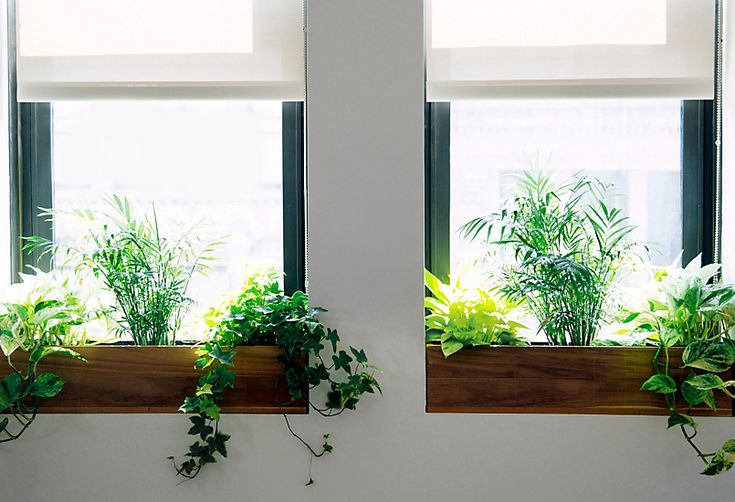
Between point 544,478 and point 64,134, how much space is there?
6.52 ft

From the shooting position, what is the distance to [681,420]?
6.20 ft

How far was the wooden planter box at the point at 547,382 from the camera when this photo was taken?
6.55 ft

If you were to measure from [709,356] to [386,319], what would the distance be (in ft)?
3.10

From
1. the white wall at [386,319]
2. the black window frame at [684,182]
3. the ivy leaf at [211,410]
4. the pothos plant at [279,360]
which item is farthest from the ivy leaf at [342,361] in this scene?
the black window frame at [684,182]

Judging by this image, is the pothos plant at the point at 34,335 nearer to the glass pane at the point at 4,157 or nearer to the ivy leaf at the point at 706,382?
the glass pane at the point at 4,157

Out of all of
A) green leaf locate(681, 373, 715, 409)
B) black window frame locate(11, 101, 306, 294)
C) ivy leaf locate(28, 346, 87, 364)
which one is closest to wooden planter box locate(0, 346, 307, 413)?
ivy leaf locate(28, 346, 87, 364)

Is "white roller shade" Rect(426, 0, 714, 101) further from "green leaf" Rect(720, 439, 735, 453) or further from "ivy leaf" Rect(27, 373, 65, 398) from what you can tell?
"ivy leaf" Rect(27, 373, 65, 398)

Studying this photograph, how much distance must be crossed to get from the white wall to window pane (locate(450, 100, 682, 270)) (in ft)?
0.98

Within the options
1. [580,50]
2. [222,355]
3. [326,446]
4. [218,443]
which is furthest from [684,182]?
[218,443]

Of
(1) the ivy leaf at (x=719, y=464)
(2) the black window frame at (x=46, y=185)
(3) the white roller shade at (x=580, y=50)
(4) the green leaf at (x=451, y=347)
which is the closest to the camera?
(1) the ivy leaf at (x=719, y=464)

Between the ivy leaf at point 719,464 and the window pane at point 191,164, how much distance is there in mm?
1473

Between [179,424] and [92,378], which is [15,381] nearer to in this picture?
[92,378]

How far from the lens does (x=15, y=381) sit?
194 centimetres

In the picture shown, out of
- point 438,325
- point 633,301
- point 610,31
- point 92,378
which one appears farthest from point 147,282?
point 610,31
